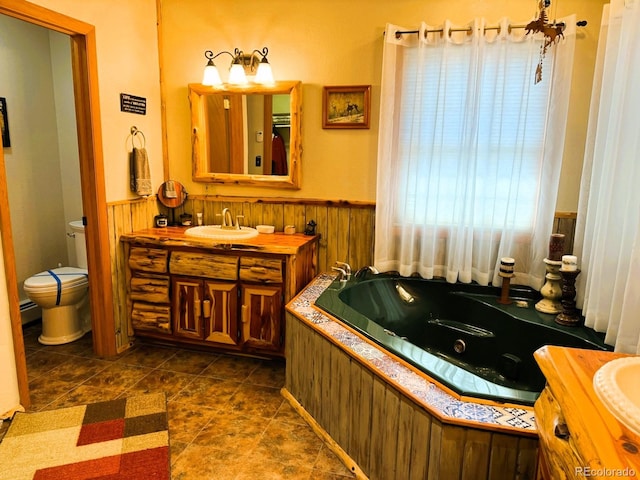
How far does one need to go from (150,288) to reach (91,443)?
1094 mm

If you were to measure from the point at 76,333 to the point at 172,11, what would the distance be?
2.45 m

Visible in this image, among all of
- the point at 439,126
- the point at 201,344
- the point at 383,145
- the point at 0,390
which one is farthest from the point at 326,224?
the point at 0,390

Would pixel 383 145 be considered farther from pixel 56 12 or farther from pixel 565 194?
pixel 56 12

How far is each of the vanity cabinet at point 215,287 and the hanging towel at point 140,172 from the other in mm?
308

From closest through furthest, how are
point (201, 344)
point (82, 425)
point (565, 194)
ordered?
point (82, 425), point (565, 194), point (201, 344)

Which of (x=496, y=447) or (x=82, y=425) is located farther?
(x=82, y=425)

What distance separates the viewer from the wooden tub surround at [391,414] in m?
1.37

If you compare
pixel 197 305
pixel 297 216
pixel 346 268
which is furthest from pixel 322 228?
pixel 197 305

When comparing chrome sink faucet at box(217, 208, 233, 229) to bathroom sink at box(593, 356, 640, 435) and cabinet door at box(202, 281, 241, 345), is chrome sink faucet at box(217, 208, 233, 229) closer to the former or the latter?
cabinet door at box(202, 281, 241, 345)

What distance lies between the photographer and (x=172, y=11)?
3102 millimetres

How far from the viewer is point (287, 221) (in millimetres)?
3152

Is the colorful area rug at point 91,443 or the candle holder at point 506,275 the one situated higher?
the candle holder at point 506,275

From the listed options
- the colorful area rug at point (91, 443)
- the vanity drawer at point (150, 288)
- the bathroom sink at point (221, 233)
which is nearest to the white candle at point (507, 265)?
the bathroom sink at point (221, 233)

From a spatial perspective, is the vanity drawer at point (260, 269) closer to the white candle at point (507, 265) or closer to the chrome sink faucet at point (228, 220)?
the chrome sink faucet at point (228, 220)
